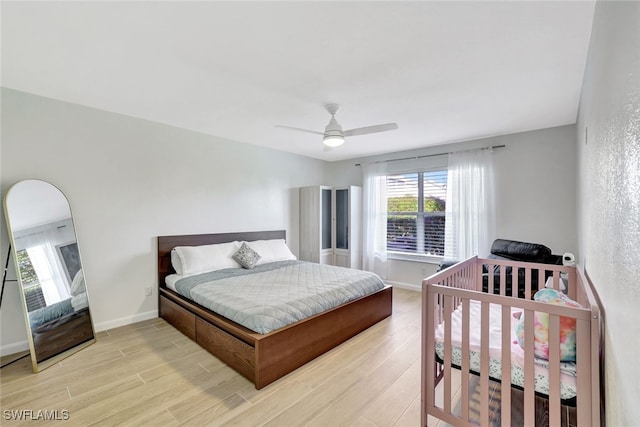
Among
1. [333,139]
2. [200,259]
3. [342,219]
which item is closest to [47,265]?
[200,259]

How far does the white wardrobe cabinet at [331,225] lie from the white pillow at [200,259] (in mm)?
1667

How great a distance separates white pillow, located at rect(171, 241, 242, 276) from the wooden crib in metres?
2.82

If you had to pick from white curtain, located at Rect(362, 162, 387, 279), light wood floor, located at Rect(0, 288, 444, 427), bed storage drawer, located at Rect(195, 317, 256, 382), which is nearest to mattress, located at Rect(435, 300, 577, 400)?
light wood floor, located at Rect(0, 288, 444, 427)

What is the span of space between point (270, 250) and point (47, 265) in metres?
2.56

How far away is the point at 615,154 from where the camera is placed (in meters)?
1.05

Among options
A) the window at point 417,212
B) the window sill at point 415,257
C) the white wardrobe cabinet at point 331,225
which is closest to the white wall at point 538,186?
the window at point 417,212

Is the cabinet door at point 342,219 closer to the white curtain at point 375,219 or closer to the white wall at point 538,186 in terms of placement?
the white curtain at point 375,219

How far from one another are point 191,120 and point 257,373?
115 inches

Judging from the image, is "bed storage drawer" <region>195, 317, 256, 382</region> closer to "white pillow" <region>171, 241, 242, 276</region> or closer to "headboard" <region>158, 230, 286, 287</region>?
"white pillow" <region>171, 241, 242, 276</region>

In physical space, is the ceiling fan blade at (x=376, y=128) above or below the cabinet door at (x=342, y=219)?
above

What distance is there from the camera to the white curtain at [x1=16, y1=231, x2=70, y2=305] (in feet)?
8.55

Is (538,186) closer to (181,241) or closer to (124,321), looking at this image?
(181,241)

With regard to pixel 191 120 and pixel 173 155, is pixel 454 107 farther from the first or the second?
pixel 173 155

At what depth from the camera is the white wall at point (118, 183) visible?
2.70 m
